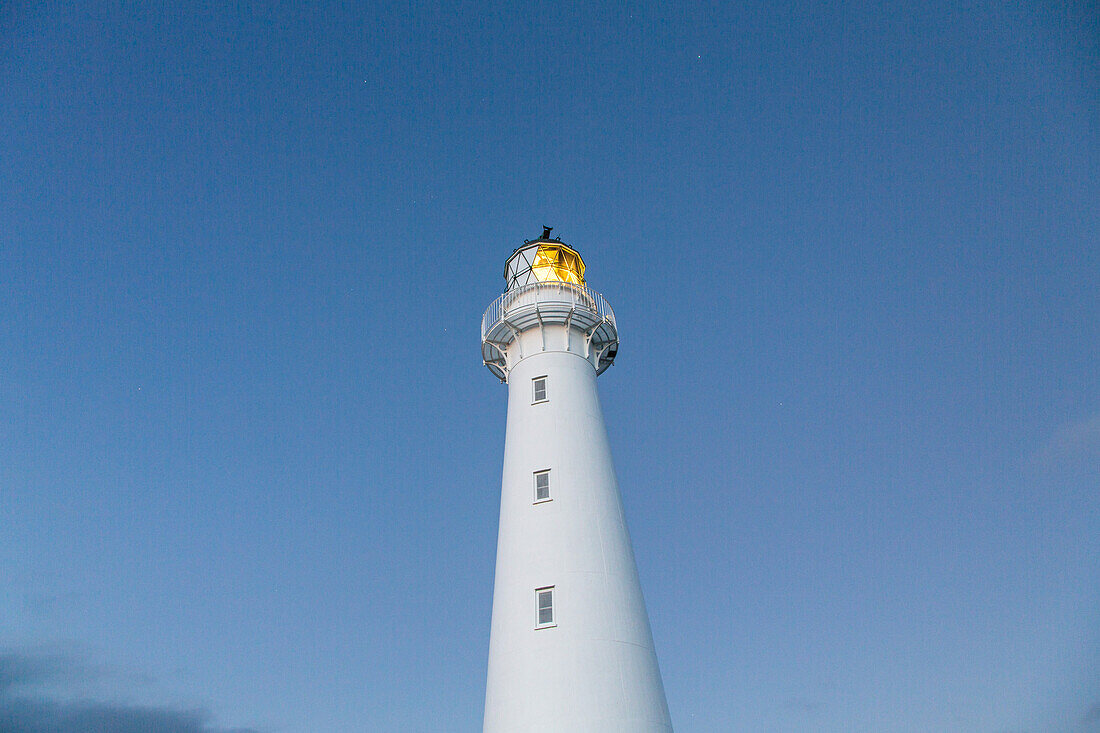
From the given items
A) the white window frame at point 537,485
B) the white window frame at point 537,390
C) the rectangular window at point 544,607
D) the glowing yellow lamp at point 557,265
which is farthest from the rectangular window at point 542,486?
the glowing yellow lamp at point 557,265

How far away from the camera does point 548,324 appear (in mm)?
23734

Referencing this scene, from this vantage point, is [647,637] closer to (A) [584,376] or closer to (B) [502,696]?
(B) [502,696]

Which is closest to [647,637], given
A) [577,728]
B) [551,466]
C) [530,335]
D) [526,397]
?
[577,728]

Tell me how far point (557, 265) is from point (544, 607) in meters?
11.3

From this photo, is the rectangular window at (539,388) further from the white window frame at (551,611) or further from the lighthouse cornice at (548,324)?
the white window frame at (551,611)

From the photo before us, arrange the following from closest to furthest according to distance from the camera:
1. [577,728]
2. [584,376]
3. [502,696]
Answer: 1. [577,728]
2. [502,696]
3. [584,376]

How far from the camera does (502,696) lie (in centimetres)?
1839

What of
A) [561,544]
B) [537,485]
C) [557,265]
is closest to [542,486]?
[537,485]

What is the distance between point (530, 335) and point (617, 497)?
5.67 m

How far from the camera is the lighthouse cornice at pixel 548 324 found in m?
23.6

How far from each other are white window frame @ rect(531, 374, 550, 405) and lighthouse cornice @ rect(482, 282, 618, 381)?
0.96m

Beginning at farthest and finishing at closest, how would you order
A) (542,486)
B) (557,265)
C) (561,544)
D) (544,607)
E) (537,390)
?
1. (557,265)
2. (537,390)
3. (542,486)
4. (561,544)
5. (544,607)

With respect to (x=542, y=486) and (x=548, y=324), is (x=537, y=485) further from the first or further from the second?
(x=548, y=324)

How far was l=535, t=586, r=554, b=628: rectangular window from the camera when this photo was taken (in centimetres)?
1875
